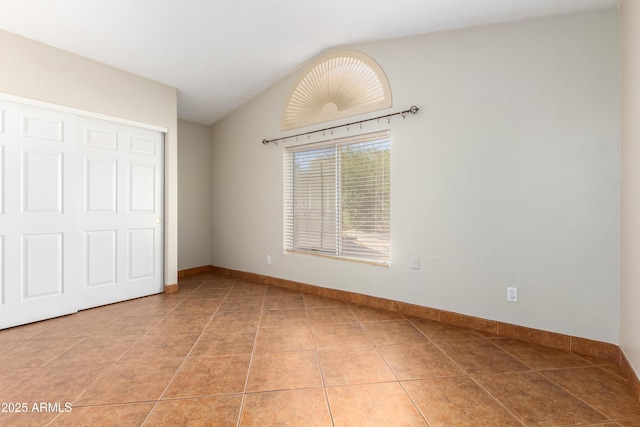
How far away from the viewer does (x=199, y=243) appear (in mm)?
4848

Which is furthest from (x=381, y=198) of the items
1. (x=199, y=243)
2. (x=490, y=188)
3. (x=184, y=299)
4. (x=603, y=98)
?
(x=199, y=243)

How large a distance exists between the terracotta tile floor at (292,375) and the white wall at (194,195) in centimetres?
186

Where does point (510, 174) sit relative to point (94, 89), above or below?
below

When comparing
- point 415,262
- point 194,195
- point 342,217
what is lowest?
point 415,262

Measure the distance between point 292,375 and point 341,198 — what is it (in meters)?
2.08

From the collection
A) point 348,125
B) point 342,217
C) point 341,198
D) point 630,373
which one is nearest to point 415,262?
point 342,217

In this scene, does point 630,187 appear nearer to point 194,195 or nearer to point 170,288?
point 170,288

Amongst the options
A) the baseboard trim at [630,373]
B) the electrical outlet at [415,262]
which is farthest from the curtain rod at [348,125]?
the baseboard trim at [630,373]

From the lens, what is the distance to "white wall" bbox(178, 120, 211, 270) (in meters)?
4.61

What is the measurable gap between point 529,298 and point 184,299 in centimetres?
355

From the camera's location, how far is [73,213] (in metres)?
2.96

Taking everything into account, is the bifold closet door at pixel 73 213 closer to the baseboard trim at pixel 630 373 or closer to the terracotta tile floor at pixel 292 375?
the terracotta tile floor at pixel 292 375

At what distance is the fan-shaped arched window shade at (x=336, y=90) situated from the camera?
10.5ft

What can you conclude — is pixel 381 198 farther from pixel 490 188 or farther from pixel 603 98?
pixel 603 98
